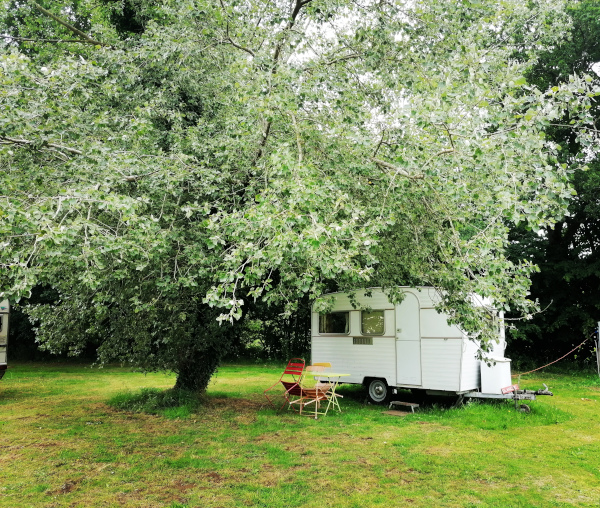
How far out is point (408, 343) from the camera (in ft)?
30.2

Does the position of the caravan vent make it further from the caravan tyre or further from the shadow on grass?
the shadow on grass

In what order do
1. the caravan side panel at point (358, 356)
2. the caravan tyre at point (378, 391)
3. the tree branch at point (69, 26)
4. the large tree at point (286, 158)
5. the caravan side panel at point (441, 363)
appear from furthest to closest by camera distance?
the caravan tyre at point (378, 391) → the caravan side panel at point (358, 356) → the tree branch at point (69, 26) → the caravan side panel at point (441, 363) → the large tree at point (286, 158)

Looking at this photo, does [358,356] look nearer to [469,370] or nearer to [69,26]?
[469,370]

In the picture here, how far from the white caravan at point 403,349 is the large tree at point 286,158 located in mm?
1643

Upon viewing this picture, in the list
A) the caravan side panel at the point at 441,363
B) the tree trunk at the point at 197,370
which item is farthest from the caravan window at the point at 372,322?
the tree trunk at the point at 197,370

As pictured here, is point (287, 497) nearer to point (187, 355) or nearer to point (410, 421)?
point (410, 421)

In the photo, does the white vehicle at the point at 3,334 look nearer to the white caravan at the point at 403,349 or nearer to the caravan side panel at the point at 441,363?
the white caravan at the point at 403,349

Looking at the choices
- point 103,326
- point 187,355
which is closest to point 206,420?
point 187,355

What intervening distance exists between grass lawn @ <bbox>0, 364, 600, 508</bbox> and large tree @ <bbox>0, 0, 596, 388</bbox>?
166cm

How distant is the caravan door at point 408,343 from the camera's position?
358 inches

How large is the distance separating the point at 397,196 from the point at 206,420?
5.08 m

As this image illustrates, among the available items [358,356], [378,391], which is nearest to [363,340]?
[358,356]

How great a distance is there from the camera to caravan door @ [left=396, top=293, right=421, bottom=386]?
29.8 feet

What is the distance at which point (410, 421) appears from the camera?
8.19 metres
